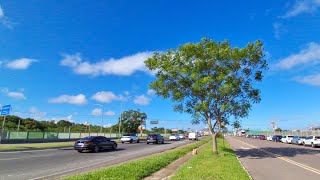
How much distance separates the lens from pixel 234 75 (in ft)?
88.9

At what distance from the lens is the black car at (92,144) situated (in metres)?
31.3

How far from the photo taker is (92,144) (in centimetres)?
3200

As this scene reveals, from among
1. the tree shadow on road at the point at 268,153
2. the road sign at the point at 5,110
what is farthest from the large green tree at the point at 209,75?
Result: the road sign at the point at 5,110

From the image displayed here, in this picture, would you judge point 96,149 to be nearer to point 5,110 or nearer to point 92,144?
point 92,144

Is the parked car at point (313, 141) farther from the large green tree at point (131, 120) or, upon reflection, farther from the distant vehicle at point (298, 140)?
the large green tree at point (131, 120)

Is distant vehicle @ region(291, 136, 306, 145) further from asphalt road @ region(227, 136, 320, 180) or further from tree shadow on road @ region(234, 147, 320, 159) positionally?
asphalt road @ region(227, 136, 320, 180)

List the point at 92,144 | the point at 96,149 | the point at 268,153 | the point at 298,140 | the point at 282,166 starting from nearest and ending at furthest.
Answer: the point at 282,166 < the point at 92,144 < the point at 96,149 < the point at 268,153 < the point at 298,140

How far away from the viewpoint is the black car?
31.3 meters

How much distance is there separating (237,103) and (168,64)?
6351 mm

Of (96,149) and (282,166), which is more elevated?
(96,149)

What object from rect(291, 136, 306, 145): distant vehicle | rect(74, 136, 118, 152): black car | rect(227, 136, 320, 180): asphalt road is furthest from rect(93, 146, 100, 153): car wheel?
rect(291, 136, 306, 145): distant vehicle

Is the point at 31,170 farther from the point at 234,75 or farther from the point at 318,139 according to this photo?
the point at 318,139

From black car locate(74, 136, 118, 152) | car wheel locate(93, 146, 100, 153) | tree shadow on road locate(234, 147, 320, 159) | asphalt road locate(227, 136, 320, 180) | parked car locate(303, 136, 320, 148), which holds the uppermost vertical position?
parked car locate(303, 136, 320, 148)

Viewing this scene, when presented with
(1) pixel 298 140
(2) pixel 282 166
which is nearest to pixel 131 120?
(1) pixel 298 140
